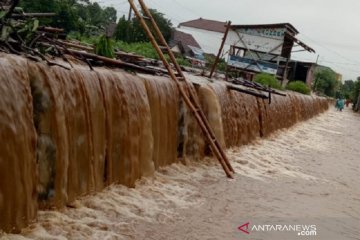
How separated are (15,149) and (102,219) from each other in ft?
5.06

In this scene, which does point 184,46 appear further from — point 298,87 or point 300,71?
point 298,87

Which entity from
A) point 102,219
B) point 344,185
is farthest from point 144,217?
point 344,185

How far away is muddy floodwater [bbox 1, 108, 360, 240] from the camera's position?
5.94m

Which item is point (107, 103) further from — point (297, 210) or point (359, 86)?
point (359, 86)

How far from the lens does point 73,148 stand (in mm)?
6445

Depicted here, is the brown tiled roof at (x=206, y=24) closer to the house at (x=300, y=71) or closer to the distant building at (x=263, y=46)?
the house at (x=300, y=71)

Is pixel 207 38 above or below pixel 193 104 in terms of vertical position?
above

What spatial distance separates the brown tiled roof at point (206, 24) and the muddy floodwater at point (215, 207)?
203ft

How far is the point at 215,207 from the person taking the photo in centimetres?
773

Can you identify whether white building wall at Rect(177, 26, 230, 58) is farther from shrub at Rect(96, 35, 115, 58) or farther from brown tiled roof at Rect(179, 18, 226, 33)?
shrub at Rect(96, 35, 115, 58)

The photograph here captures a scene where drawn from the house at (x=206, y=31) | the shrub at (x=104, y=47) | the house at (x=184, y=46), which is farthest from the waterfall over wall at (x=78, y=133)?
the house at (x=206, y=31)

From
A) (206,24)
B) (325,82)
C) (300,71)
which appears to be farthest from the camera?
(325,82)

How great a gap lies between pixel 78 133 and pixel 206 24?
6989 cm

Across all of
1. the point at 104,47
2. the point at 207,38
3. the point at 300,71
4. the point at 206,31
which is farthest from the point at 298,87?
the point at 206,31
